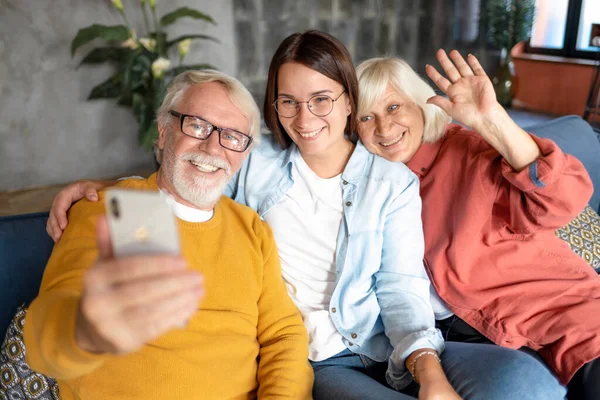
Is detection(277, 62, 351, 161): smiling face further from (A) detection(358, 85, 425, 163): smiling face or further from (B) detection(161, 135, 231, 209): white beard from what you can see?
(B) detection(161, 135, 231, 209): white beard

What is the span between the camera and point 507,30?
5.02 meters

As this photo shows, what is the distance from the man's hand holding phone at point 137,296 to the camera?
612 mm

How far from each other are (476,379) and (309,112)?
2.65ft

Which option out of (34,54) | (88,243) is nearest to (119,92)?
(34,54)

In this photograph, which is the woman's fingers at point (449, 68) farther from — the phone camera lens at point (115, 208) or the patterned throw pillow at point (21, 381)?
the patterned throw pillow at point (21, 381)

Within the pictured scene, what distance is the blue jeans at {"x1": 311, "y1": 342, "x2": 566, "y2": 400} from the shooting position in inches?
46.1

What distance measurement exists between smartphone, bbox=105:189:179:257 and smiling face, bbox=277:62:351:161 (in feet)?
2.69

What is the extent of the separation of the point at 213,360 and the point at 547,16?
541cm

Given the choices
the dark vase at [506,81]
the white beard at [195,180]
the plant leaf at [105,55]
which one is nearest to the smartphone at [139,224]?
the white beard at [195,180]

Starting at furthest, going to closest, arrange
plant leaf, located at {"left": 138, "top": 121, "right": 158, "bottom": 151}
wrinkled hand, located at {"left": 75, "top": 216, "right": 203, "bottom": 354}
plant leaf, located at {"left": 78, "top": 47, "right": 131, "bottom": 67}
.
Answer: plant leaf, located at {"left": 78, "top": 47, "right": 131, "bottom": 67}, plant leaf, located at {"left": 138, "top": 121, "right": 158, "bottom": 151}, wrinkled hand, located at {"left": 75, "top": 216, "right": 203, "bottom": 354}

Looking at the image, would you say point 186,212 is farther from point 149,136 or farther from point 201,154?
point 149,136

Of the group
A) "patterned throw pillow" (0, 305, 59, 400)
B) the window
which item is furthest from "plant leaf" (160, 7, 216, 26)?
the window

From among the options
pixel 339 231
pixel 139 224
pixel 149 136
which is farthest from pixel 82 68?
pixel 139 224

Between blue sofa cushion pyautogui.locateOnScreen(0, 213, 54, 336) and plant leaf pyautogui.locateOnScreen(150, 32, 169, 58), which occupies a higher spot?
plant leaf pyautogui.locateOnScreen(150, 32, 169, 58)
